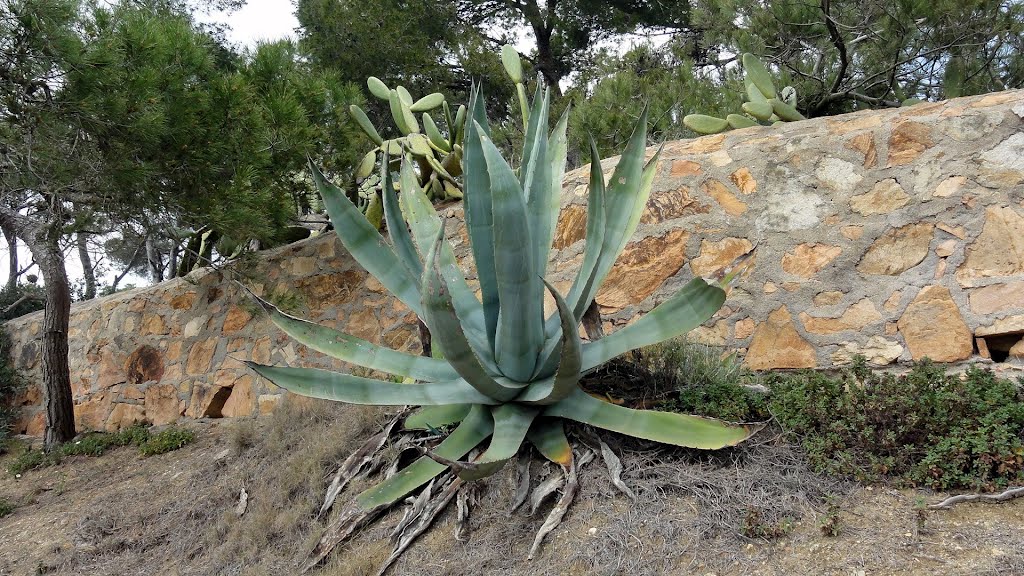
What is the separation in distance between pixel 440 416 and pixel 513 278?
793mm

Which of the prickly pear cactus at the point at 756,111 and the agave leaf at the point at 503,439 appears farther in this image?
the prickly pear cactus at the point at 756,111

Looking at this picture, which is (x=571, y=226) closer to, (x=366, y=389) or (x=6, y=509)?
(x=366, y=389)

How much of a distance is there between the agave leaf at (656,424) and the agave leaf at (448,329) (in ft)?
0.89

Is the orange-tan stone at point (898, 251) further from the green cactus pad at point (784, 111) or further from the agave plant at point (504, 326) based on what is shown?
the agave plant at point (504, 326)

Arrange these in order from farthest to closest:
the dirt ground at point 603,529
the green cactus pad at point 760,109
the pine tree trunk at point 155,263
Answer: the pine tree trunk at point 155,263 → the green cactus pad at point 760,109 → the dirt ground at point 603,529

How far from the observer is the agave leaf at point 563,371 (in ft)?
6.80

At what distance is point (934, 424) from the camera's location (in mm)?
2359

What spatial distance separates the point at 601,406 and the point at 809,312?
4.58 feet

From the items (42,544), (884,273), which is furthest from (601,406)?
(42,544)

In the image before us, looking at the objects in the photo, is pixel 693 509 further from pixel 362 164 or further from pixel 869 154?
pixel 362 164

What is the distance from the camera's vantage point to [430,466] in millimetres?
2594

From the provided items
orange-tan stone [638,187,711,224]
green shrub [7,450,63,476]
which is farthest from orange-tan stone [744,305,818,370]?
green shrub [7,450,63,476]

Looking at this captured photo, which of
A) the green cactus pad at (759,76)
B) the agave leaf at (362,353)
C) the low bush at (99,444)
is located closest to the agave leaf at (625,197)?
the agave leaf at (362,353)

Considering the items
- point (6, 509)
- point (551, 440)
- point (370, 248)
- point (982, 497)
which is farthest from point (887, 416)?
point (6, 509)
